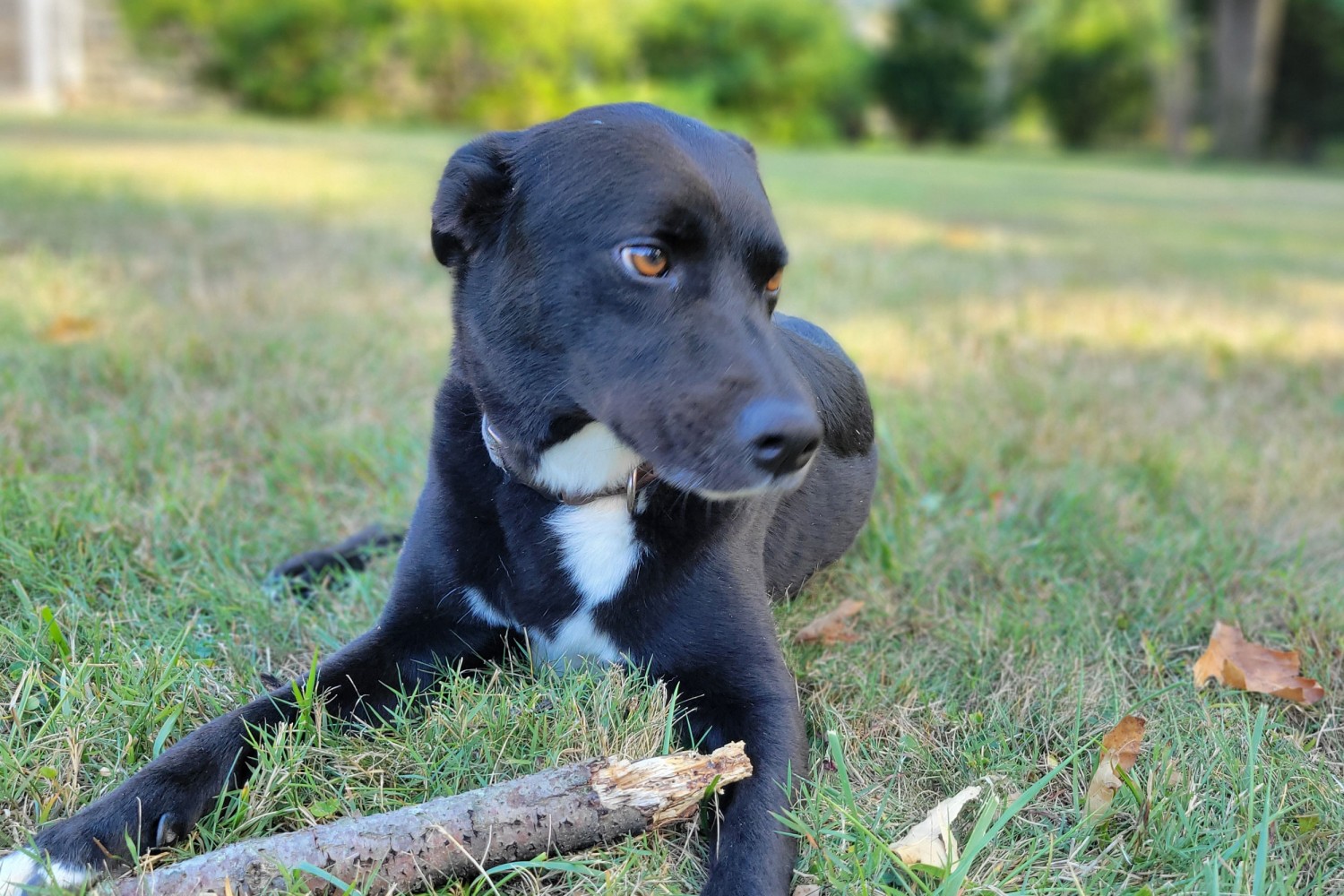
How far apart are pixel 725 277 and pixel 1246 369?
153 inches

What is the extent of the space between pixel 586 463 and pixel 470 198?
535 mm

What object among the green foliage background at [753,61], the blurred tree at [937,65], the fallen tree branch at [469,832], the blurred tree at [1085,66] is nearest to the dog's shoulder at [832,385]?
the fallen tree branch at [469,832]

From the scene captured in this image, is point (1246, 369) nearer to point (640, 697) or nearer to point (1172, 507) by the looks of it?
point (1172, 507)

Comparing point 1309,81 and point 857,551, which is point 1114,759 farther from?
point 1309,81

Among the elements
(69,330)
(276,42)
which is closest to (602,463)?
(69,330)

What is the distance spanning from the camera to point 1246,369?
195 inches

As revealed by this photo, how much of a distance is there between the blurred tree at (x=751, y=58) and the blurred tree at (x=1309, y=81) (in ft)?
44.0

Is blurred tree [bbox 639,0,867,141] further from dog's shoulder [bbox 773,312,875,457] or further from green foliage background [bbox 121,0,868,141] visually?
dog's shoulder [bbox 773,312,875,457]

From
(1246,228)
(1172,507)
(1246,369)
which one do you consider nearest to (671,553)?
(1172,507)

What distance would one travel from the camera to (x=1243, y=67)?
28.3 metres

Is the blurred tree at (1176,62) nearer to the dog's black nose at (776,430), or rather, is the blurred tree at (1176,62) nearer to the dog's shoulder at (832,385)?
the dog's shoulder at (832,385)

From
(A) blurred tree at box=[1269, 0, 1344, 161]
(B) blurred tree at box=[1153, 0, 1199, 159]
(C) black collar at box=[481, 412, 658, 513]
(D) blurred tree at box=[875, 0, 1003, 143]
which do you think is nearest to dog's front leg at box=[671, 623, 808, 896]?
(C) black collar at box=[481, 412, 658, 513]

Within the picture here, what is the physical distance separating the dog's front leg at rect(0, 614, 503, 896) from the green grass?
57mm

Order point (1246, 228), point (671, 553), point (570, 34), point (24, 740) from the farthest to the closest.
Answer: point (570, 34) → point (1246, 228) → point (671, 553) → point (24, 740)
